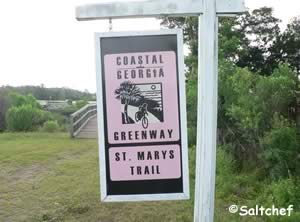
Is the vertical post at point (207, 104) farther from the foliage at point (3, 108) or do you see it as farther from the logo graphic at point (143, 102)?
the foliage at point (3, 108)

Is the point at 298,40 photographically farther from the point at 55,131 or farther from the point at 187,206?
the point at 187,206

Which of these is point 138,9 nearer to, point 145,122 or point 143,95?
point 143,95

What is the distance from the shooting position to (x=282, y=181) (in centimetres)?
467

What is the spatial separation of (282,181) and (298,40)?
1230 centimetres

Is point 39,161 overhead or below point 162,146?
below

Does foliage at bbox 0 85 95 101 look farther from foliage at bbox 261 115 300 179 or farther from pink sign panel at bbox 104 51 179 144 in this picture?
pink sign panel at bbox 104 51 179 144

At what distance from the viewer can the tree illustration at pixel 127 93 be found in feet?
7.46

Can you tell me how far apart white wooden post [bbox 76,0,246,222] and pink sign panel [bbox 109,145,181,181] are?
0.14m

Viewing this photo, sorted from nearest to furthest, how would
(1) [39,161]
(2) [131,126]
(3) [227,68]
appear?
1. (2) [131,126]
2. (3) [227,68]
3. (1) [39,161]

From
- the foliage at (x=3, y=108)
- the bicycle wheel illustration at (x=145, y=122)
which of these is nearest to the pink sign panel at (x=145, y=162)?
the bicycle wheel illustration at (x=145, y=122)

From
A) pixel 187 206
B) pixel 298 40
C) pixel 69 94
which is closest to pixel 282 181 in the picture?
pixel 187 206

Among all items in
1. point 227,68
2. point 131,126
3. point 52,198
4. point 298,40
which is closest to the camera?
point 131,126

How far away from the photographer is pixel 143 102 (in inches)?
89.3

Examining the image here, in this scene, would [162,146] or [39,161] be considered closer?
[162,146]
